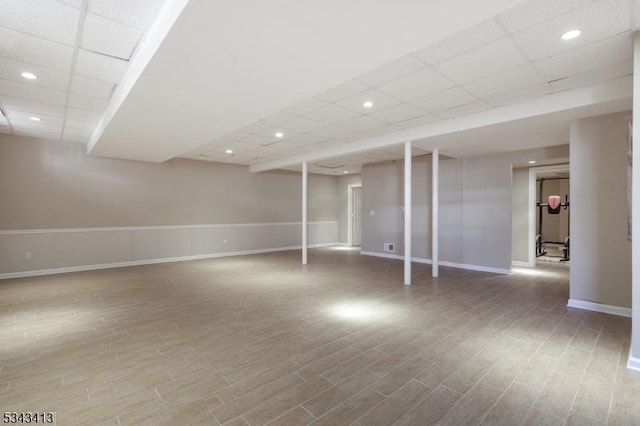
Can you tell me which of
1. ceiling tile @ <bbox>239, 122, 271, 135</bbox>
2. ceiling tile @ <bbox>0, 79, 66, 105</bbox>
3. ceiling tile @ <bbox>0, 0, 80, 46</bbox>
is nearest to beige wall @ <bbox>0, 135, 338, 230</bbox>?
ceiling tile @ <bbox>0, 79, 66, 105</bbox>

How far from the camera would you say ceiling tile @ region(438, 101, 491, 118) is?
404cm

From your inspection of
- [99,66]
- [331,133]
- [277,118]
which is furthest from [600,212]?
[99,66]

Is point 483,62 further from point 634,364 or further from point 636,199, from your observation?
point 634,364

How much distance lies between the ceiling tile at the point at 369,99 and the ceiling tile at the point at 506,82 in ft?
3.03

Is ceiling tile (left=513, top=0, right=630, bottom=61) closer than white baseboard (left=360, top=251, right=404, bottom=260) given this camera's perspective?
Yes

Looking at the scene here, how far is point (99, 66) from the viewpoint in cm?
315

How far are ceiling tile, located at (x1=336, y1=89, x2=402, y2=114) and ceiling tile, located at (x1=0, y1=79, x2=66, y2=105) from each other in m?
3.72

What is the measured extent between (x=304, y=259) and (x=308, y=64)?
5.67m

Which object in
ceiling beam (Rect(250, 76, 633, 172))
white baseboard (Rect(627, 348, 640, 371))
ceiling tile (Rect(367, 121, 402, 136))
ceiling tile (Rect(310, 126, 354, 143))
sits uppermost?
ceiling tile (Rect(367, 121, 402, 136))

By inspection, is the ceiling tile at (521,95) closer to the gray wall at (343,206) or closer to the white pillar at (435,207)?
the white pillar at (435,207)

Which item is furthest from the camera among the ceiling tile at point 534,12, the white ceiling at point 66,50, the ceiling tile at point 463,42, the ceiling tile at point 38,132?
the ceiling tile at point 38,132

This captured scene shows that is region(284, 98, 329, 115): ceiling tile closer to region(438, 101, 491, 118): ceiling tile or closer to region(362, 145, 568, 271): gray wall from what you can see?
region(438, 101, 491, 118): ceiling tile

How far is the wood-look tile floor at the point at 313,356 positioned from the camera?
2.00 m

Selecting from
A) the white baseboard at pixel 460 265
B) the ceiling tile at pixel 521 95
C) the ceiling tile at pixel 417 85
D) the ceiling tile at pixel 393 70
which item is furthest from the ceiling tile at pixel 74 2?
the white baseboard at pixel 460 265
